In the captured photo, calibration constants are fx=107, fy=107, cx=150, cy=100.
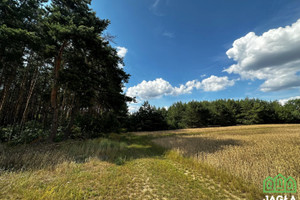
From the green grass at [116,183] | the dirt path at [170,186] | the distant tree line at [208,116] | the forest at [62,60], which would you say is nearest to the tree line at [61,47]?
the forest at [62,60]

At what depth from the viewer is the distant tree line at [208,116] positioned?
37000 mm

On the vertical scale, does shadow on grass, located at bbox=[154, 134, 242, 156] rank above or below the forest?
below

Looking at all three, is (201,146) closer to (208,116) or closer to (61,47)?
(61,47)

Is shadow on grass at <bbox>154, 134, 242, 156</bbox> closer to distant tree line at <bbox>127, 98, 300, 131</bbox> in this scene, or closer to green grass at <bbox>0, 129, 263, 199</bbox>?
green grass at <bbox>0, 129, 263, 199</bbox>

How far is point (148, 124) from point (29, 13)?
33015 millimetres

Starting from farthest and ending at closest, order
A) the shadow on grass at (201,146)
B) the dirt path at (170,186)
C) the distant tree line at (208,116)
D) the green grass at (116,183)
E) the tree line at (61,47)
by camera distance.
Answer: the distant tree line at (208,116) < the tree line at (61,47) < the shadow on grass at (201,146) < the dirt path at (170,186) < the green grass at (116,183)

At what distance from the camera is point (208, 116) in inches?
1736

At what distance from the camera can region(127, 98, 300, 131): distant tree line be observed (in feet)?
121

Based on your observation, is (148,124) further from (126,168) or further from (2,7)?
(2,7)

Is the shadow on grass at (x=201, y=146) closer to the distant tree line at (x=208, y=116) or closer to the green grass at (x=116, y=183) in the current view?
the green grass at (x=116, y=183)

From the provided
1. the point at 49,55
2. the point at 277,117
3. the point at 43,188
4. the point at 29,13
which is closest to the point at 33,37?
the point at 49,55

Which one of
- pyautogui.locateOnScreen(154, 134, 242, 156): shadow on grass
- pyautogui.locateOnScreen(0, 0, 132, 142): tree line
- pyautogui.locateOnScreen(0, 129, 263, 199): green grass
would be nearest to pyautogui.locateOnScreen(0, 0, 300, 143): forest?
pyautogui.locateOnScreen(0, 0, 132, 142): tree line

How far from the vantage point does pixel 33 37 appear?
8.45 meters

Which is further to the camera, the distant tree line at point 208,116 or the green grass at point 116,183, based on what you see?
the distant tree line at point 208,116
